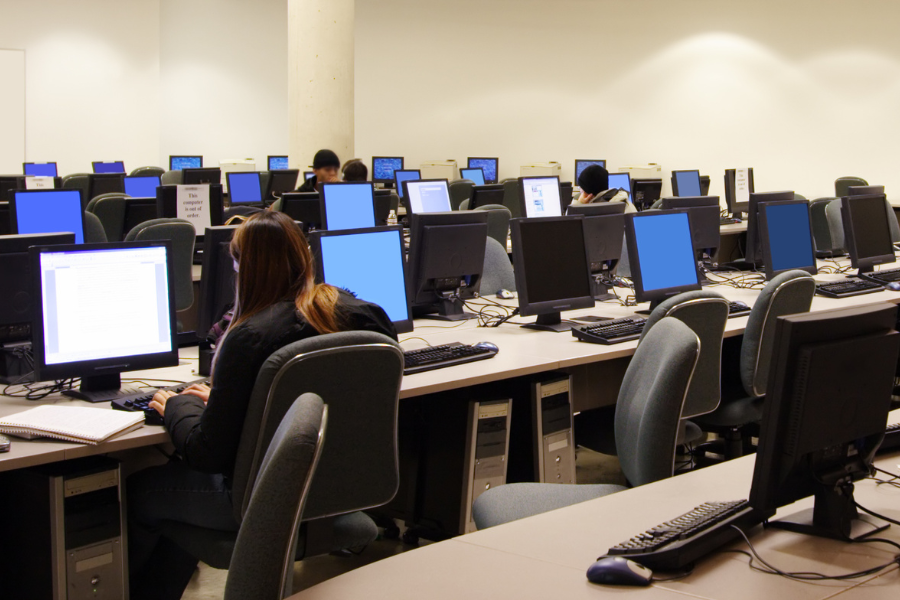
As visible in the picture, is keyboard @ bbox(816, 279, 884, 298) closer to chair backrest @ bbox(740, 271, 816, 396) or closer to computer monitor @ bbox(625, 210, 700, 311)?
computer monitor @ bbox(625, 210, 700, 311)

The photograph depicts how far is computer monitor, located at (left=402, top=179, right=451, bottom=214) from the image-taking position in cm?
664

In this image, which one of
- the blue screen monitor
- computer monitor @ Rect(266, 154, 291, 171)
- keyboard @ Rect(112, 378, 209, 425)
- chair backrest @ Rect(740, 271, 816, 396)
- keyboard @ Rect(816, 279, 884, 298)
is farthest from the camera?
computer monitor @ Rect(266, 154, 291, 171)

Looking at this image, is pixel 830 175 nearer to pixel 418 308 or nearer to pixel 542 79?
pixel 542 79

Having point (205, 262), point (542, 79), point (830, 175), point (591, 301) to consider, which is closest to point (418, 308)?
point (591, 301)

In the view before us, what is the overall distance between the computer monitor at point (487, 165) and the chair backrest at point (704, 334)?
921 centimetres

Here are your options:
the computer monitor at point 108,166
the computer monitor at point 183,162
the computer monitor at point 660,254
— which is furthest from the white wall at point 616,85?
the computer monitor at point 660,254

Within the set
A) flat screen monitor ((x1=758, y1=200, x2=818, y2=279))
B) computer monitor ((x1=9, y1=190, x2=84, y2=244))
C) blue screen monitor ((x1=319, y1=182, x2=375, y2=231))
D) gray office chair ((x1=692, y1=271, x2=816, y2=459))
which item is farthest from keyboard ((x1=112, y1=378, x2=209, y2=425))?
flat screen monitor ((x1=758, y1=200, x2=818, y2=279))

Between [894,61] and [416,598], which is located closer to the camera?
[416,598]

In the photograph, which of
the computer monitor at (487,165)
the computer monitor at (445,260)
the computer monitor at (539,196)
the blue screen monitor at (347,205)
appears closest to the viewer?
the computer monitor at (445,260)

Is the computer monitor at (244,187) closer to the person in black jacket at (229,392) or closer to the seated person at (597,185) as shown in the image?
the seated person at (597,185)

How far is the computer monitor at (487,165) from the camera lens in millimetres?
12508

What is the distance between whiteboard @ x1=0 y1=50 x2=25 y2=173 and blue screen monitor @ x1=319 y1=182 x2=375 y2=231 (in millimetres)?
7526

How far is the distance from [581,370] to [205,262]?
1613 millimetres

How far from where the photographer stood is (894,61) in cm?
1078
